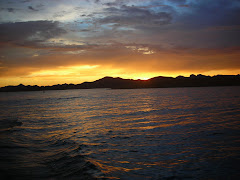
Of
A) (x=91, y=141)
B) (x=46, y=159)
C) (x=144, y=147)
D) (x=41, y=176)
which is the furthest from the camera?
(x=91, y=141)

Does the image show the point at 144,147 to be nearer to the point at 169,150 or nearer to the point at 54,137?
the point at 169,150

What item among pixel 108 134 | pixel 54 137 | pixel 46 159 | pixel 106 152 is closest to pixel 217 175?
pixel 106 152

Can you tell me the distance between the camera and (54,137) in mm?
16891

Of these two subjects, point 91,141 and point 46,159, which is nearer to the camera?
point 46,159

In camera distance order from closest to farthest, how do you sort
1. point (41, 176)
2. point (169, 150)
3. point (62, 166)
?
point (41, 176) < point (62, 166) < point (169, 150)

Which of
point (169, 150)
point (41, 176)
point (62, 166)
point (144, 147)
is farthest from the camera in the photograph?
point (144, 147)

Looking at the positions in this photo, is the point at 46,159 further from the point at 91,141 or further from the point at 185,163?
the point at 185,163

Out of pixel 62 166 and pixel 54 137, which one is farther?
pixel 54 137

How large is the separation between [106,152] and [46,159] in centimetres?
370

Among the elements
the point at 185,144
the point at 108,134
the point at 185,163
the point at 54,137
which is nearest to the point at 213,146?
the point at 185,144

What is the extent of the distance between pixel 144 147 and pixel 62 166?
573 centimetres

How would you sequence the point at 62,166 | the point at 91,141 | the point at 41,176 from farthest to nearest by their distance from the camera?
the point at 91,141 < the point at 62,166 < the point at 41,176

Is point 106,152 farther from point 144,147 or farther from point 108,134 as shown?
point 108,134

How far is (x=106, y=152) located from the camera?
11984 mm
